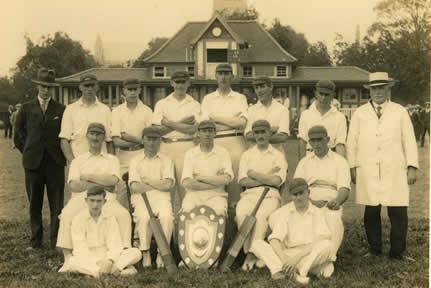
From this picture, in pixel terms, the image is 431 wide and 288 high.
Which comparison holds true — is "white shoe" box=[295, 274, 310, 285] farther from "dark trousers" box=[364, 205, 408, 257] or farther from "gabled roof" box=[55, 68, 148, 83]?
"gabled roof" box=[55, 68, 148, 83]

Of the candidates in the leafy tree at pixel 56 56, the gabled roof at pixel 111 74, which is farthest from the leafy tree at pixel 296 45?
the leafy tree at pixel 56 56

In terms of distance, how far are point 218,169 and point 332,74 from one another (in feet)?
80.4

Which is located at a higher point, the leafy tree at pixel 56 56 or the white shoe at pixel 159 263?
the leafy tree at pixel 56 56

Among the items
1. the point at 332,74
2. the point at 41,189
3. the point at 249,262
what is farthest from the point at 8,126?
the point at 249,262

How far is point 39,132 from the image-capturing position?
6211 millimetres

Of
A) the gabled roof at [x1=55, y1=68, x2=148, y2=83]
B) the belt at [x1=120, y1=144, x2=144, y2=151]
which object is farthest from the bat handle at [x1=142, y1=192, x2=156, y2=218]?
the gabled roof at [x1=55, y1=68, x2=148, y2=83]

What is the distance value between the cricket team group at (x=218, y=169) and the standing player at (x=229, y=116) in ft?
0.04

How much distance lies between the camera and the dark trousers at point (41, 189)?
627 cm

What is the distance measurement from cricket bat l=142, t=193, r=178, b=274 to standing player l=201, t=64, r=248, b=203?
126cm

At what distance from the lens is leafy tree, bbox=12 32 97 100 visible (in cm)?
3169

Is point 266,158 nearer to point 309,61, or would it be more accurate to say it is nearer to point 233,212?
point 233,212

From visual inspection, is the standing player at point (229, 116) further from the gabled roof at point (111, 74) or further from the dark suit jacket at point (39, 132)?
the gabled roof at point (111, 74)

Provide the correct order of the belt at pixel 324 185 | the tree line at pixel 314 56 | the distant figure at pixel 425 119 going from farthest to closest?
the tree line at pixel 314 56 < the distant figure at pixel 425 119 < the belt at pixel 324 185

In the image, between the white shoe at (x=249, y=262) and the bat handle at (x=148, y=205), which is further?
the bat handle at (x=148, y=205)
